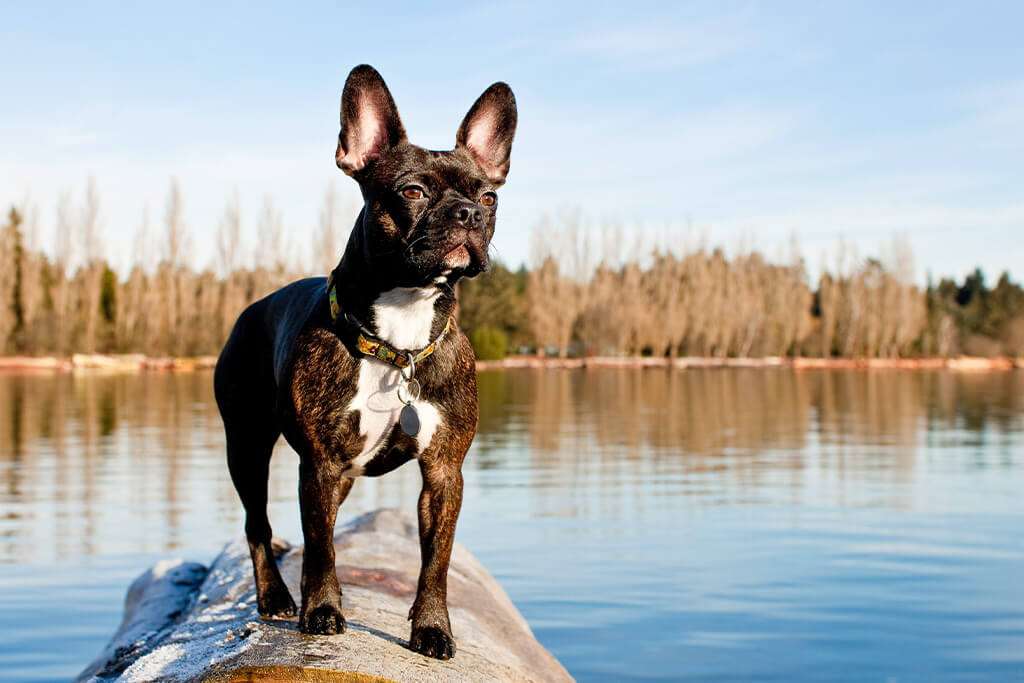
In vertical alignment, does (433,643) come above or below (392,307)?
below

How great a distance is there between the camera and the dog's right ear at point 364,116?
440 centimetres

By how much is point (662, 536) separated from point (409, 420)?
996 cm

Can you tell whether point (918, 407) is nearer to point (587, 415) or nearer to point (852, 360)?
point (587, 415)

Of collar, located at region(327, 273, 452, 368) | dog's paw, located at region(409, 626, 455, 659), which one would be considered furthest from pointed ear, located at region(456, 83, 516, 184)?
dog's paw, located at region(409, 626, 455, 659)

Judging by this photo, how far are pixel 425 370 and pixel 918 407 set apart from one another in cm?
3818

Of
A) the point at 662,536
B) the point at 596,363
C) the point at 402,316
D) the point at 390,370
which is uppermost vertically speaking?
the point at 402,316

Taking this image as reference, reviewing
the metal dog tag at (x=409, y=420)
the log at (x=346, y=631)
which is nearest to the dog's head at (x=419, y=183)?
the metal dog tag at (x=409, y=420)

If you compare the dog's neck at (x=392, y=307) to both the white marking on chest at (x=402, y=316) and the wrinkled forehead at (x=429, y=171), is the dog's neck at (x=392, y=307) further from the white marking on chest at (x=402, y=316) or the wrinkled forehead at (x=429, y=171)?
the wrinkled forehead at (x=429, y=171)

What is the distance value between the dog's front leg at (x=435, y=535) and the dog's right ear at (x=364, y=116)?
129cm

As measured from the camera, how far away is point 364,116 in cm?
441

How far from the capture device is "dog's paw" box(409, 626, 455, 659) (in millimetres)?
4332

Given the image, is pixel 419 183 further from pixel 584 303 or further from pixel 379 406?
pixel 584 303

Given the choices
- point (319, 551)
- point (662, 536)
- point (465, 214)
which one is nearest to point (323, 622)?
point (319, 551)

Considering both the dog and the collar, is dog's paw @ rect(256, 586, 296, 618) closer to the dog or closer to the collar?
the dog
